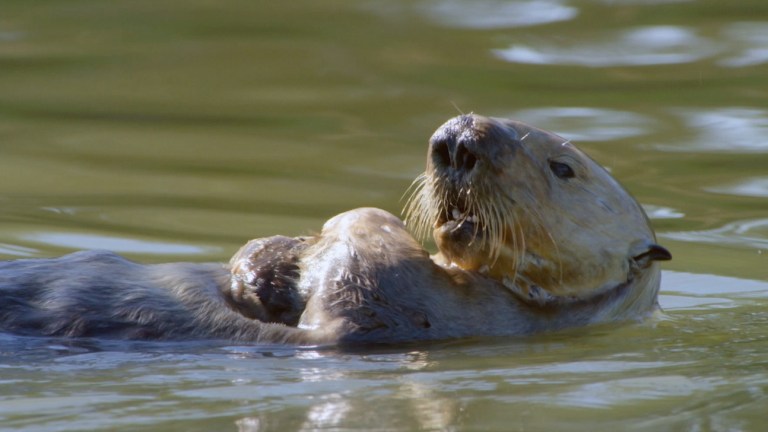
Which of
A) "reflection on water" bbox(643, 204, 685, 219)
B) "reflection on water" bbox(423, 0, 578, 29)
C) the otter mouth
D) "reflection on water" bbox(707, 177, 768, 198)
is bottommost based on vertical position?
"reflection on water" bbox(643, 204, 685, 219)

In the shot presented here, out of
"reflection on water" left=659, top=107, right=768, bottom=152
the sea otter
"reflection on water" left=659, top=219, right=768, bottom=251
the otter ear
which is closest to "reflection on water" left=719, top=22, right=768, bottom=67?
"reflection on water" left=659, top=107, right=768, bottom=152

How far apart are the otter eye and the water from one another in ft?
2.12

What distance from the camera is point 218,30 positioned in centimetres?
1238

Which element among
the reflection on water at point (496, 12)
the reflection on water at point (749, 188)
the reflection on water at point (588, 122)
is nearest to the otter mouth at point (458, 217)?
the reflection on water at point (749, 188)

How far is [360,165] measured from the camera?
977cm

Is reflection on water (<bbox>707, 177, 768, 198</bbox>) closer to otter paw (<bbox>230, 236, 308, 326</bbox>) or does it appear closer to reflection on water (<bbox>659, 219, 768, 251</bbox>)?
reflection on water (<bbox>659, 219, 768, 251</bbox>)

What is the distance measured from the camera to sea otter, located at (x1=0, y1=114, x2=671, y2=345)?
5.38m

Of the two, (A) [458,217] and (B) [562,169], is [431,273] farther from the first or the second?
(B) [562,169]

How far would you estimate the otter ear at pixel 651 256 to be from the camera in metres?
5.96

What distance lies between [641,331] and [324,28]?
6907 mm

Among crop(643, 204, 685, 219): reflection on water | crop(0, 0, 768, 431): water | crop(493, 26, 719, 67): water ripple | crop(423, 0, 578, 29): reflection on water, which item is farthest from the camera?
crop(423, 0, 578, 29): reflection on water

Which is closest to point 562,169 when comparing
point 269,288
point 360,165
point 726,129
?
point 269,288

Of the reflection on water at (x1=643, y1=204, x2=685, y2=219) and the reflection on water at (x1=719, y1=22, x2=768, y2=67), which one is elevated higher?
the reflection on water at (x1=719, y1=22, x2=768, y2=67)

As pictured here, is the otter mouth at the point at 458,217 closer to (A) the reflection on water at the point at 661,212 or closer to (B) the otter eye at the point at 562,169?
(B) the otter eye at the point at 562,169
